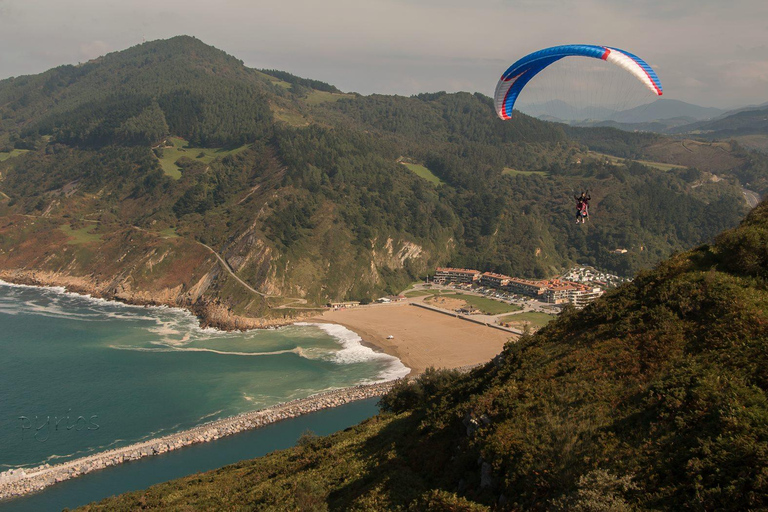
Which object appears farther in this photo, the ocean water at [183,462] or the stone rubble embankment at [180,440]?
the stone rubble embankment at [180,440]

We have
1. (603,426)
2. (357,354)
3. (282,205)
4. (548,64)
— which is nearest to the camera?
(603,426)

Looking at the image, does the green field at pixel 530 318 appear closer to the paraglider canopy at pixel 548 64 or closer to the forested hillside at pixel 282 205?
the forested hillside at pixel 282 205

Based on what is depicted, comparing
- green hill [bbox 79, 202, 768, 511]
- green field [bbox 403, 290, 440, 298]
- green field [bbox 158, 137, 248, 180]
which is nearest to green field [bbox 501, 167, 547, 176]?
green field [bbox 403, 290, 440, 298]

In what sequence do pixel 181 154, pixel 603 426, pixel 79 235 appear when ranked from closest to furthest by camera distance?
pixel 603 426 → pixel 79 235 → pixel 181 154

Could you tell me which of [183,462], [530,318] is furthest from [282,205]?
[183,462]

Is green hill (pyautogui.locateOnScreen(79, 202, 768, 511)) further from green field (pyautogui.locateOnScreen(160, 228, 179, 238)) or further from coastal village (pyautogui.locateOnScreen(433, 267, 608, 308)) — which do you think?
green field (pyautogui.locateOnScreen(160, 228, 179, 238))

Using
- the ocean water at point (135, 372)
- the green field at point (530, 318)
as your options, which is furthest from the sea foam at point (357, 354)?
the green field at point (530, 318)

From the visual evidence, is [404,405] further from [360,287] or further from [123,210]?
[123,210]

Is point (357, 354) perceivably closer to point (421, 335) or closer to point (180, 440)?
point (421, 335)
